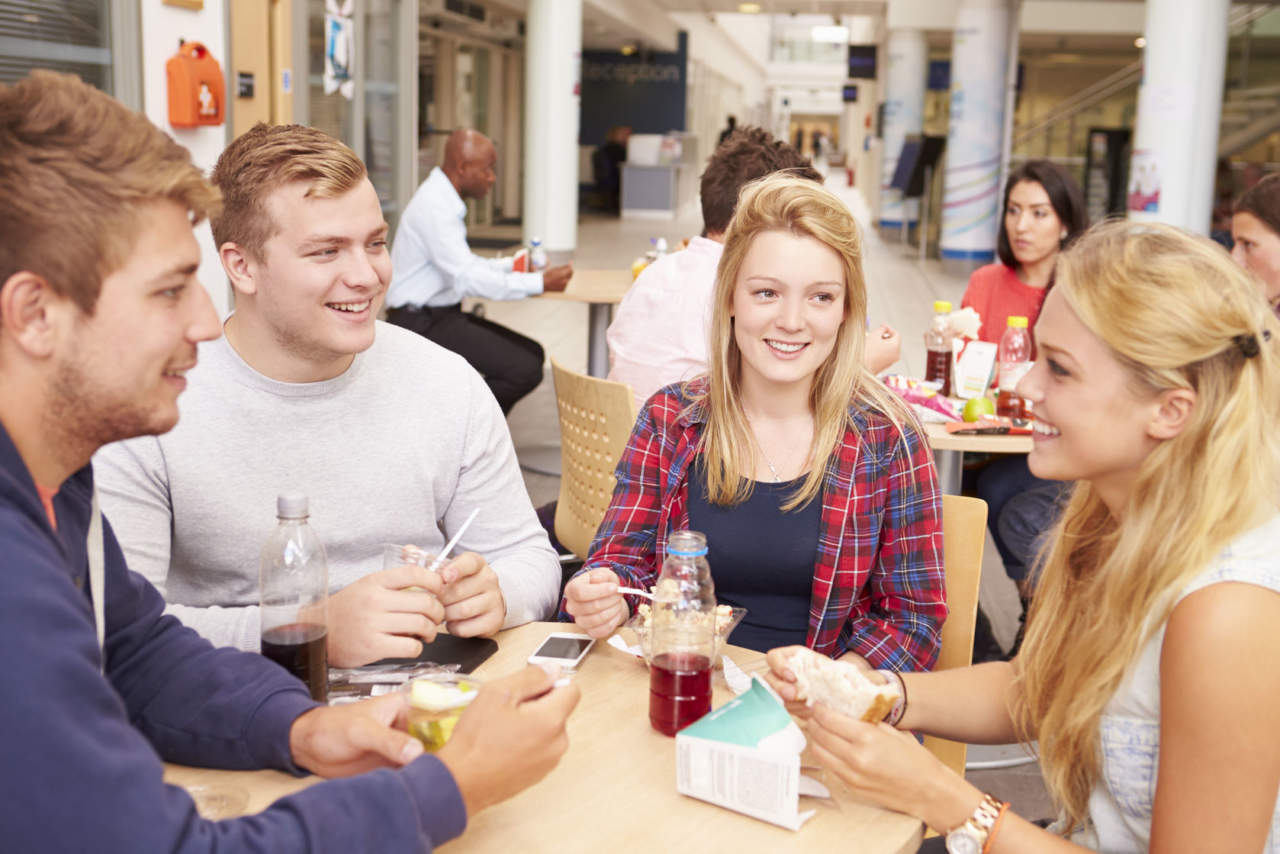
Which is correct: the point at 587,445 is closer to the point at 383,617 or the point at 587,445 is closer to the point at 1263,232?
the point at 383,617

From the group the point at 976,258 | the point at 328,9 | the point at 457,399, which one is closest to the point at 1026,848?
the point at 457,399

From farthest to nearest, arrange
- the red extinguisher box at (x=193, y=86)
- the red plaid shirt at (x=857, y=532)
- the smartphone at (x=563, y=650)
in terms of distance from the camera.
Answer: the red extinguisher box at (x=193, y=86), the red plaid shirt at (x=857, y=532), the smartphone at (x=563, y=650)

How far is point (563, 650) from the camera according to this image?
1.60 metres

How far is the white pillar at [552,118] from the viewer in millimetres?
11867

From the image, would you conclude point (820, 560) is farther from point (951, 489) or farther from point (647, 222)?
point (647, 222)

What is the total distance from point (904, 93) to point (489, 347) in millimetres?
12870

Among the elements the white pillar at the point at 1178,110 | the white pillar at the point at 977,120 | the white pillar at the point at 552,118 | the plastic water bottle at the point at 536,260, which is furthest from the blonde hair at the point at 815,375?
the white pillar at the point at 977,120

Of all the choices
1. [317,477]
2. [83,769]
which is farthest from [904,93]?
[83,769]

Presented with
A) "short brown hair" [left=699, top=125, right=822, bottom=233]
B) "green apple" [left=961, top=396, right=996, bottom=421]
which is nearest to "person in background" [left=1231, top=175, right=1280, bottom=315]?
"green apple" [left=961, top=396, right=996, bottom=421]

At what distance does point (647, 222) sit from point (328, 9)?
13.4 metres

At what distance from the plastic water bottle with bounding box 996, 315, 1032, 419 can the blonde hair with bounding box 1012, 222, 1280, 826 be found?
2.07 m

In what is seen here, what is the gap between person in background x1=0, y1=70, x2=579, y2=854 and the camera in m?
0.80

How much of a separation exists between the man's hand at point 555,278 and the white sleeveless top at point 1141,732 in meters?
4.41

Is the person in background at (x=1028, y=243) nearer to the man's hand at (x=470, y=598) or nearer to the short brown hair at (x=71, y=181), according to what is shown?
the man's hand at (x=470, y=598)
